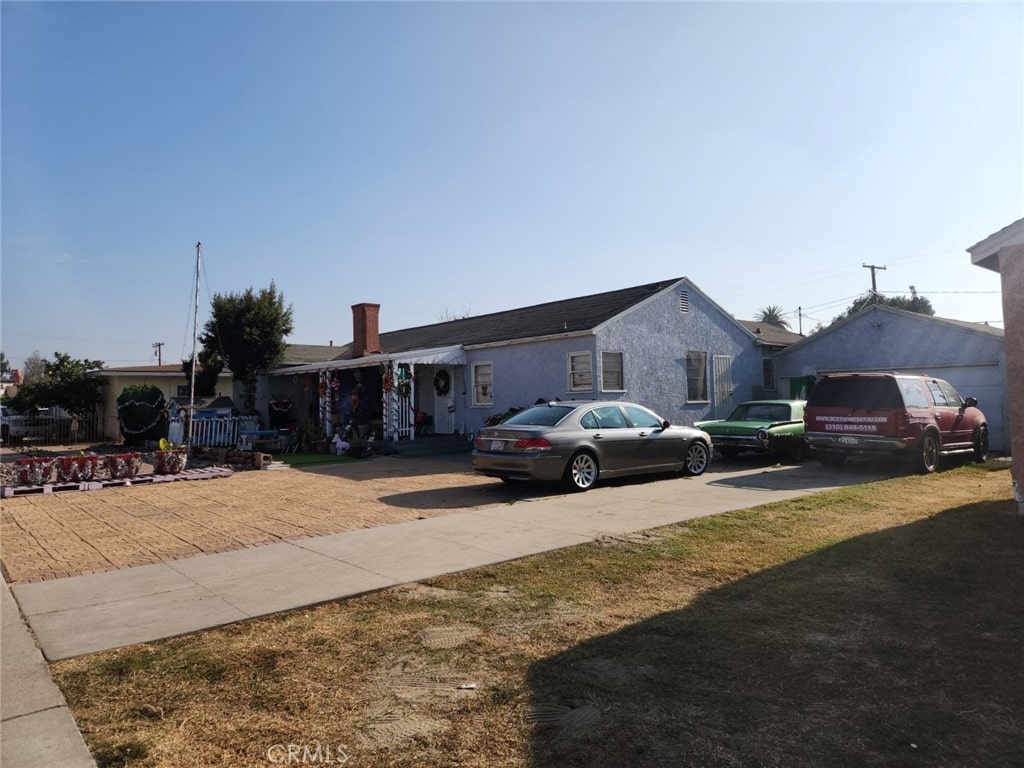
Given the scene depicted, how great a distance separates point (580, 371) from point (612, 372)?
0.85 meters

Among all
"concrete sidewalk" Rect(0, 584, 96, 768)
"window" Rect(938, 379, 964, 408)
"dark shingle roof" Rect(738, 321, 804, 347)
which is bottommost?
"concrete sidewalk" Rect(0, 584, 96, 768)

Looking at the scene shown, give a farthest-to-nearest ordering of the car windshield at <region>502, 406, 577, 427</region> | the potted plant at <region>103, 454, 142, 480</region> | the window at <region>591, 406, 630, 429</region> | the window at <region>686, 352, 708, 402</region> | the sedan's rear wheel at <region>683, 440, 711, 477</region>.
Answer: the window at <region>686, 352, 708, 402</region> < the potted plant at <region>103, 454, 142, 480</region> < the sedan's rear wheel at <region>683, 440, 711, 477</region> < the window at <region>591, 406, 630, 429</region> < the car windshield at <region>502, 406, 577, 427</region>

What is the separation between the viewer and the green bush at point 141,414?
2278cm

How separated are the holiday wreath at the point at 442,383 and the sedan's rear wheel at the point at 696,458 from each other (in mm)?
9638

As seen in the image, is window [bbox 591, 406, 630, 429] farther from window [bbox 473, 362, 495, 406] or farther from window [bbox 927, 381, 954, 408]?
window [bbox 473, 362, 495, 406]

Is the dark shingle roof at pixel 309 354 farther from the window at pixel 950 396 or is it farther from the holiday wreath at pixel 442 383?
the window at pixel 950 396

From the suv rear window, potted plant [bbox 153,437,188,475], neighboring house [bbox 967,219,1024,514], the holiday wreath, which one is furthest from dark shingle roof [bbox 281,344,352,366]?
neighboring house [bbox 967,219,1024,514]

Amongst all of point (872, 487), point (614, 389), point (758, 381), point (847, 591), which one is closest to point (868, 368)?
point (758, 381)

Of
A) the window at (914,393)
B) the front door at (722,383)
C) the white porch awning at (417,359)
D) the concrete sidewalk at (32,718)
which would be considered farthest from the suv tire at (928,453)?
the concrete sidewalk at (32,718)

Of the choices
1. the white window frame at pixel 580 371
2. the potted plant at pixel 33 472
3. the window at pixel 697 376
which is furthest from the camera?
the window at pixel 697 376

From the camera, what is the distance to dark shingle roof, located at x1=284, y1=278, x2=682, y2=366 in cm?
1816

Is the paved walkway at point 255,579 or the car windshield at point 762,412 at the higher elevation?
the car windshield at point 762,412

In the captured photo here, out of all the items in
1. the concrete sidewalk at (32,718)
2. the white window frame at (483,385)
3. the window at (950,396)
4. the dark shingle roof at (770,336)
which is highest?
the dark shingle roof at (770,336)

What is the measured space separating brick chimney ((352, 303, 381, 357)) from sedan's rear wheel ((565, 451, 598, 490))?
14153 mm
